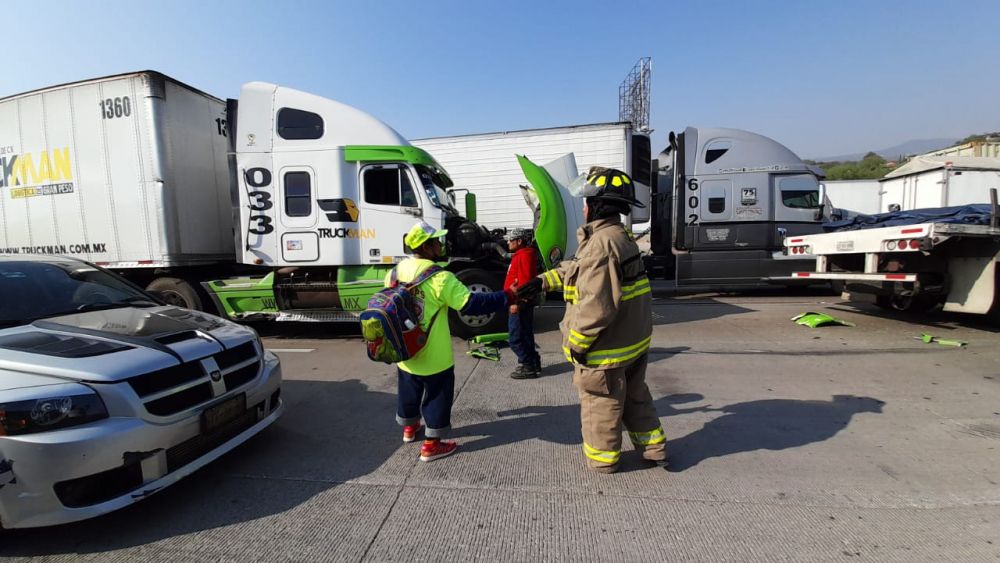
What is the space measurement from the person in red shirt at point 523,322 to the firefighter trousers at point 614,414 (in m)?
1.91

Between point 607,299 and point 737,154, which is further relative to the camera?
point 737,154

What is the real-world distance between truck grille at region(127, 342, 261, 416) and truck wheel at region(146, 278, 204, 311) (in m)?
4.47

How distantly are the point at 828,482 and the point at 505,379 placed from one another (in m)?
2.88

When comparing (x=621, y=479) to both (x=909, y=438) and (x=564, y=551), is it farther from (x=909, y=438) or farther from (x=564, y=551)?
(x=909, y=438)

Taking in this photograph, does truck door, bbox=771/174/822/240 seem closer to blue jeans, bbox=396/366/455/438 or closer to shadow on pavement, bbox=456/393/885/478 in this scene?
shadow on pavement, bbox=456/393/885/478

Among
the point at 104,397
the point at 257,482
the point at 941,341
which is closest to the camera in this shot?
the point at 104,397

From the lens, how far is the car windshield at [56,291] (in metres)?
3.05

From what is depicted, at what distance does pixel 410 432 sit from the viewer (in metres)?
3.42

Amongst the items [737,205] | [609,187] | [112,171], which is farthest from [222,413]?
[737,205]

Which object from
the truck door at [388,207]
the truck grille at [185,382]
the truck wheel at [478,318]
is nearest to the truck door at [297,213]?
the truck door at [388,207]

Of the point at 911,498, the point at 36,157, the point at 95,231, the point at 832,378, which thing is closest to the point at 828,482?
the point at 911,498

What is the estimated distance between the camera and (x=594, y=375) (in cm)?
285

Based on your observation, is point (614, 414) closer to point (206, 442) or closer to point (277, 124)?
point (206, 442)

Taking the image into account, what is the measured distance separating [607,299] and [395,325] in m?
1.30
